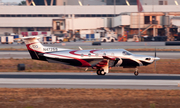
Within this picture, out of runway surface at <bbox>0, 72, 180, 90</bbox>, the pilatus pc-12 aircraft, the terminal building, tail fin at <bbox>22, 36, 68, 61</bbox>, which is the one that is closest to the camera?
runway surface at <bbox>0, 72, 180, 90</bbox>

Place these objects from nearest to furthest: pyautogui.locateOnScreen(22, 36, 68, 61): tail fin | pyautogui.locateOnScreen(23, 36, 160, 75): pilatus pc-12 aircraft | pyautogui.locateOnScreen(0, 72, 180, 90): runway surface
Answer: pyautogui.locateOnScreen(0, 72, 180, 90): runway surface → pyautogui.locateOnScreen(23, 36, 160, 75): pilatus pc-12 aircraft → pyautogui.locateOnScreen(22, 36, 68, 61): tail fin

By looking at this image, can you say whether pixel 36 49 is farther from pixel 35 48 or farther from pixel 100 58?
pixel 100 58

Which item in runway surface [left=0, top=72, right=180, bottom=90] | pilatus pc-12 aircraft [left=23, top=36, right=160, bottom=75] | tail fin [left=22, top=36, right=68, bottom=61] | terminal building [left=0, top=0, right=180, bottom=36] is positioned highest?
terminal building [left=0, top=0, right=180, bottom=36]

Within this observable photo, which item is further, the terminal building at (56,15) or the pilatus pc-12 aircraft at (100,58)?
the terminal building at (56,15)

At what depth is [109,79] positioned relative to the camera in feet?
91.9

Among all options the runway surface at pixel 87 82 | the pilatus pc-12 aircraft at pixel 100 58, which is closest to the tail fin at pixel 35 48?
the pilatus pc-12 aircraft at pixel 100 58

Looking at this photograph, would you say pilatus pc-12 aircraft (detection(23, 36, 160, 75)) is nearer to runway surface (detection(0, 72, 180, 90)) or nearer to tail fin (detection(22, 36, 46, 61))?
tail fin (detection(22, 36, 46, 61))

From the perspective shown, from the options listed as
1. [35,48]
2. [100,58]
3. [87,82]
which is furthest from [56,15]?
[87,82]

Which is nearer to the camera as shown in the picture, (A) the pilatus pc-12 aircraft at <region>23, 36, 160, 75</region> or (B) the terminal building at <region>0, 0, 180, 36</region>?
(A) the pilatus pc-12 aircraft at <region>23, 36, 160, 75</region>

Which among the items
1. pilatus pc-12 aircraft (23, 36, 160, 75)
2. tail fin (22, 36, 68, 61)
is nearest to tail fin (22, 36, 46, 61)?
tail fin (22, 36, 68, 61)

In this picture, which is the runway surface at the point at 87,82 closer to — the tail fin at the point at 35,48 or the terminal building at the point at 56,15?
the tail fin at the point at 35,48

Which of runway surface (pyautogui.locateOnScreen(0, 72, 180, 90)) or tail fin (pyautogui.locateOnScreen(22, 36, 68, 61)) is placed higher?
tail fin (pyautogui.locateOnScreen(22, 36, 68, 61))

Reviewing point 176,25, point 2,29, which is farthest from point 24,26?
point 176,25

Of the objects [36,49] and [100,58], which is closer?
[100,58]
